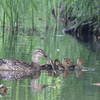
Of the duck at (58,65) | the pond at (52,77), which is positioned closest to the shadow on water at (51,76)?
the pond at (52,77)

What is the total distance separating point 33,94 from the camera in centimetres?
864

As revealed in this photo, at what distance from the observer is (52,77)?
10.6 meters

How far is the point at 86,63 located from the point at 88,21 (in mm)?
6307

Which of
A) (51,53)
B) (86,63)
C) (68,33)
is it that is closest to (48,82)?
(86,63)

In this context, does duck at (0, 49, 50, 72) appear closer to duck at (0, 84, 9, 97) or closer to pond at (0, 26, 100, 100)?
pond at (0, 26, 100, 100)

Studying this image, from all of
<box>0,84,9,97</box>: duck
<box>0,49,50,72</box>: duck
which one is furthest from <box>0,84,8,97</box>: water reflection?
<box>0,49,50,72</box>: duck

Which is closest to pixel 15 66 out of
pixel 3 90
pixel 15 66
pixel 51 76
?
pixel 15 66

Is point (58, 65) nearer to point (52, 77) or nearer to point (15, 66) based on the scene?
point (15, 66)

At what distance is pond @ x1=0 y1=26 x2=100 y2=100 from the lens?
338 inches

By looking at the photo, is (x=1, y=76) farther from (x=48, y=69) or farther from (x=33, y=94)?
(x=33, y=94)

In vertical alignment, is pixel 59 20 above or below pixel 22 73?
above

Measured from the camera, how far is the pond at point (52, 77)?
858 cm

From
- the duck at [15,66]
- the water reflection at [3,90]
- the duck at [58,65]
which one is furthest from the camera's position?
the duck at [58,65]

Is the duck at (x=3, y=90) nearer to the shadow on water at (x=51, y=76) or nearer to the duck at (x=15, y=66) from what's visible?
the shadow on water at (x=51, y=76)
